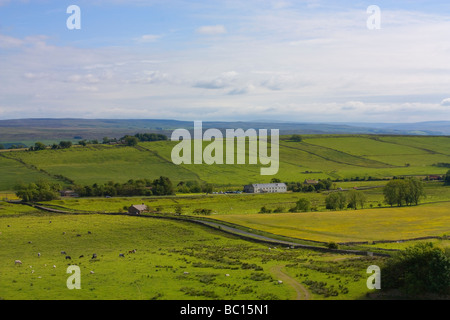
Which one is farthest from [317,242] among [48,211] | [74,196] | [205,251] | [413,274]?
[74,196]

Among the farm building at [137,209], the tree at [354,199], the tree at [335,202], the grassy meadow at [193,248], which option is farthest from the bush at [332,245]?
the tree at [354,199]

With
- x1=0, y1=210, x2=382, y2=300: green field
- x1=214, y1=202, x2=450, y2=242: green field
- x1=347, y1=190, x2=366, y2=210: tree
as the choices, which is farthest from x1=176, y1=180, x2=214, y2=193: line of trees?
x1=0, y1=210, x2=382, y2=300: green field

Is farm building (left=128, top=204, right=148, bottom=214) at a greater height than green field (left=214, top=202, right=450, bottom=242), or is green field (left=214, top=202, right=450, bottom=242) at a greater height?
green field (left=214, top=202, right=450, bottom=242)

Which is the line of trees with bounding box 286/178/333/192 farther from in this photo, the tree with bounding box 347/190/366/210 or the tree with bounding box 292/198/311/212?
the tree with bounding box 292/198/311/212

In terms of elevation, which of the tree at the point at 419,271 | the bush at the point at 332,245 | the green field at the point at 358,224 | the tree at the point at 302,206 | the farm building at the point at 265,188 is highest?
the tree at the point at 419,271

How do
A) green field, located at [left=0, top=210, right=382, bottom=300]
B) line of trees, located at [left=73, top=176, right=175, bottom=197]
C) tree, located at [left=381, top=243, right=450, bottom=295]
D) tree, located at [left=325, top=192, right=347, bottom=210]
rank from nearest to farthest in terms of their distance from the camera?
1. tree, located at [left=381, top=243, right=450, bottom=295]
2. green field, located at [left=0, top=210, right=382, bottom=300]
3. tree, located at [left=325, top=192, right=347, bottom=210]
4. line of trees, located at [left=73, top=176, right=175, bottom=197]

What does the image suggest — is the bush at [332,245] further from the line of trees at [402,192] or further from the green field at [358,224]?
the line of trees at [402,192]
